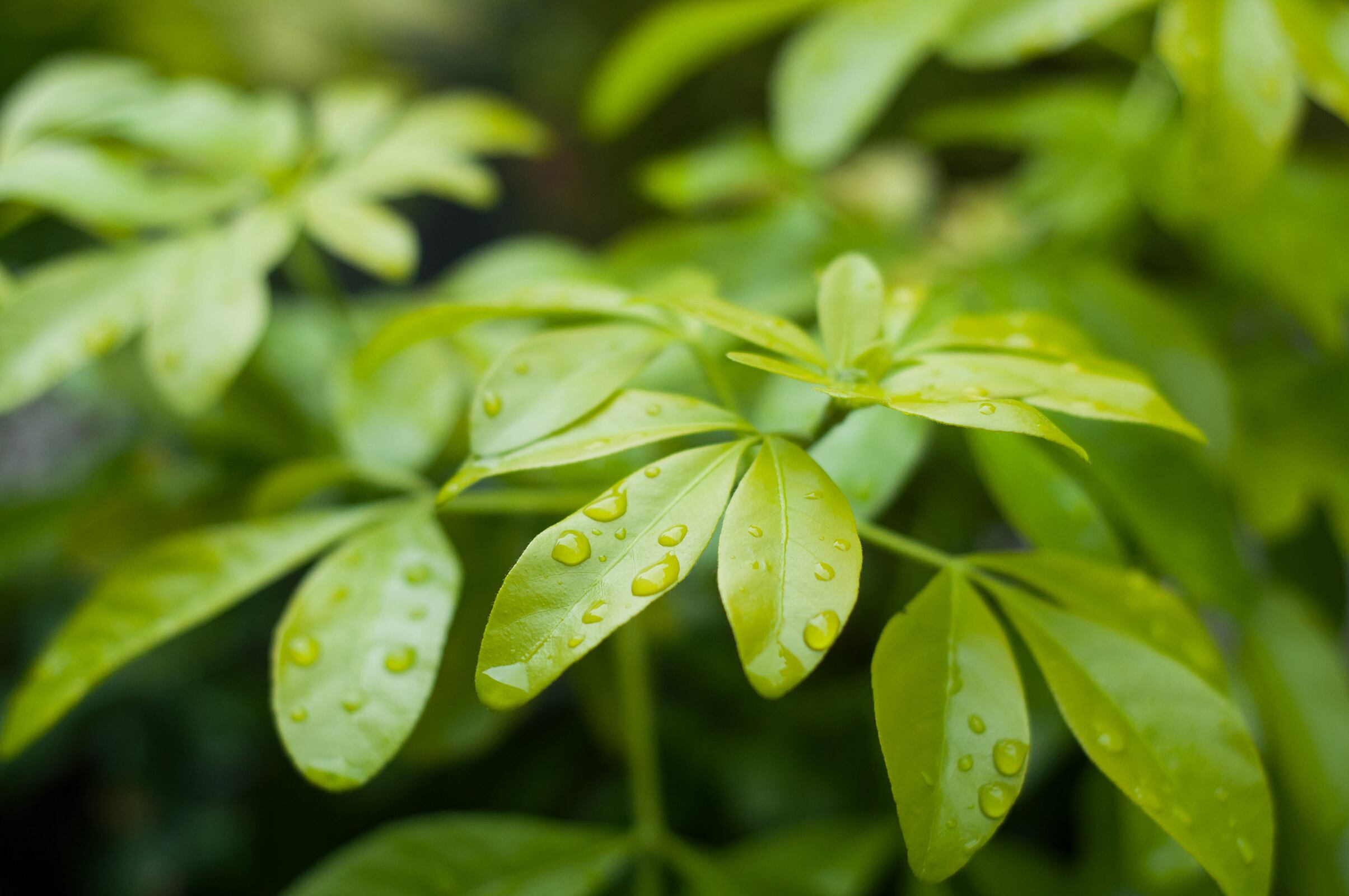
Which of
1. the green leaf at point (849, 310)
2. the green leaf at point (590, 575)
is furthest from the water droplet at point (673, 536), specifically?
the green leaf at point (849, 310)

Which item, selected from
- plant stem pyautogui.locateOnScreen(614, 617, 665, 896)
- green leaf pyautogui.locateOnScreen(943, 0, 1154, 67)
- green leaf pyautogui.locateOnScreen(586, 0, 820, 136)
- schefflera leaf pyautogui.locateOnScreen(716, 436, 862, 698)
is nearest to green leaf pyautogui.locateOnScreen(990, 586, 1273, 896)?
schefflera leaf pyautogui.locateOnScreen(716, 436, 862, 698)

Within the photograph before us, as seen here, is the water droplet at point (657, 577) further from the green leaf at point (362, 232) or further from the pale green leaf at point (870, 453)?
the green leaf at point (362, 232)

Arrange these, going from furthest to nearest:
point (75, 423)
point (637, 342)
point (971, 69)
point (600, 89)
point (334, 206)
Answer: point (971, 69)
point (75, 423)
point (600, 89)
point (334, 206)
point (637, 342)

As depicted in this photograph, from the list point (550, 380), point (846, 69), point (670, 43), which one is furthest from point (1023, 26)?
point (550, 380)

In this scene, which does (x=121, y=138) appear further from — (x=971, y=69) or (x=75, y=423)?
(x=971, y=69)

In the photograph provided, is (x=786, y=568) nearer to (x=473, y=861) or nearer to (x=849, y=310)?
(x=849, y=310)

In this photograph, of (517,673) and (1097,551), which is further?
(1097,551)

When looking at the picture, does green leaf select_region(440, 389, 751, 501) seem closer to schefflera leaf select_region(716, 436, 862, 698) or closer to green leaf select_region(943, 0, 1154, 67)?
schefflera leaf select_region(716, 436, 862, 698)

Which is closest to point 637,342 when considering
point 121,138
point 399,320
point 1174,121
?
point 399,320
